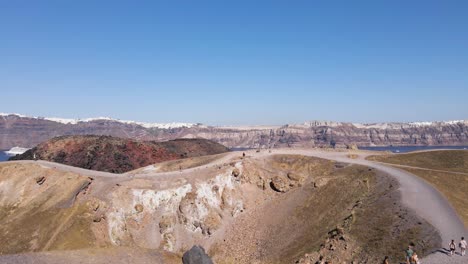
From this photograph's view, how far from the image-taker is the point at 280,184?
79.8 meters

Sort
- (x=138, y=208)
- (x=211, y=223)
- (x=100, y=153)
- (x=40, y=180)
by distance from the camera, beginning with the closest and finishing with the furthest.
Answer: (x=138, y=208) → (x=211, y=223) → (x=40, y=180) → (x=100, y=153)

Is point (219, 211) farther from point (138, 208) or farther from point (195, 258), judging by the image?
point (195, 258)

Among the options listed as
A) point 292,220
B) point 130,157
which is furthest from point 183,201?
point 130,157

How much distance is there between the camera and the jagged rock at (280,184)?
79.2m

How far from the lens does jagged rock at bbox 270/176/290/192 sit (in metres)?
79.2

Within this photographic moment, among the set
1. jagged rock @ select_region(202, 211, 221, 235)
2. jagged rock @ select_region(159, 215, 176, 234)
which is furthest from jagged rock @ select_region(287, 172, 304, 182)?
jagged rock @ select_region(159, 215, 176, 234)

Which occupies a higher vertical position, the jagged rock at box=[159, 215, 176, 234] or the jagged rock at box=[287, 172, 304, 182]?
the jagged rock at box=[287, 172, 304, 182]

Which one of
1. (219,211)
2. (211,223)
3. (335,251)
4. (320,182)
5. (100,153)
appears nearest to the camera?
(335,251)

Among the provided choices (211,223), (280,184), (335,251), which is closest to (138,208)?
(211,223)

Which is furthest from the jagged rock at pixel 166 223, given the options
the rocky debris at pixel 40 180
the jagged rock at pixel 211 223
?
the rocky debris at pixel 40 180

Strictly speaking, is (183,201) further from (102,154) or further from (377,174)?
(102,154)

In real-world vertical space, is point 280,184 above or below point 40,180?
above

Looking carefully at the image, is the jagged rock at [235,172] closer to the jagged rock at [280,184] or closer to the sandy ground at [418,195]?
the sandy ground at [418,195]

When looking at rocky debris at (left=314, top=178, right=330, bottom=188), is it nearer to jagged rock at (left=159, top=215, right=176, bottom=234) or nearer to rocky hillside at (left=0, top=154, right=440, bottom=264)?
rocky hillside at (left=0, top=154, right=440, bottom=264)
